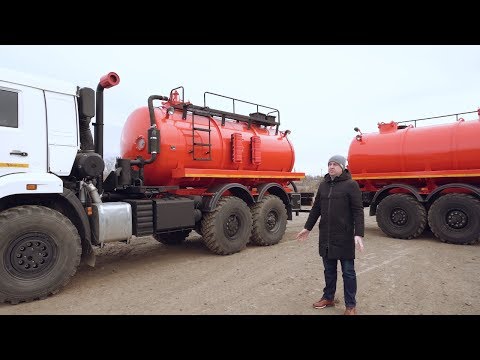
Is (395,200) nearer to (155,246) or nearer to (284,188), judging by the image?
(284,188)

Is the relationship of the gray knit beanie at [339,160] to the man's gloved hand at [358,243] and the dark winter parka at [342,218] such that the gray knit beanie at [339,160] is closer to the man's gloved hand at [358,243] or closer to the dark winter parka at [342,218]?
the dark winter parka at [342,218]

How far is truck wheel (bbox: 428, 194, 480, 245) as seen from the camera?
8.03 meters

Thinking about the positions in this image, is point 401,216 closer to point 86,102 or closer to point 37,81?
point 86,102

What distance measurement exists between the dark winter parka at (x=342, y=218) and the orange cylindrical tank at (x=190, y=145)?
360 centimetres

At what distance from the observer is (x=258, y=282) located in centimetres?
538

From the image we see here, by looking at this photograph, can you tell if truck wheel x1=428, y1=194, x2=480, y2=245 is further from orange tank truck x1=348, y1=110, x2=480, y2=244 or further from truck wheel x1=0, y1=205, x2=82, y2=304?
truck wheel x1=0, y1=205, x2=82, y2=304

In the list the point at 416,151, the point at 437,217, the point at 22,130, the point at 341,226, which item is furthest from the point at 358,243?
the point at 416,151

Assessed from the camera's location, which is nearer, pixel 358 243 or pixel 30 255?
pixel 358 243

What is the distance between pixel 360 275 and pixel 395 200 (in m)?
4.45

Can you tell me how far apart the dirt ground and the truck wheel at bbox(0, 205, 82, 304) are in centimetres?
21

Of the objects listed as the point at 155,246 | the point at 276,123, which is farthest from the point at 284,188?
the point at 155,246

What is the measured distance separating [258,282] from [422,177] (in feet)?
20.3

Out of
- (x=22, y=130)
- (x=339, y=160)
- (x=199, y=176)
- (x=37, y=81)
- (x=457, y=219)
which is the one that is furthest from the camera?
(x=457, y=219)

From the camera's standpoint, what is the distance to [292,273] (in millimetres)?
5828
